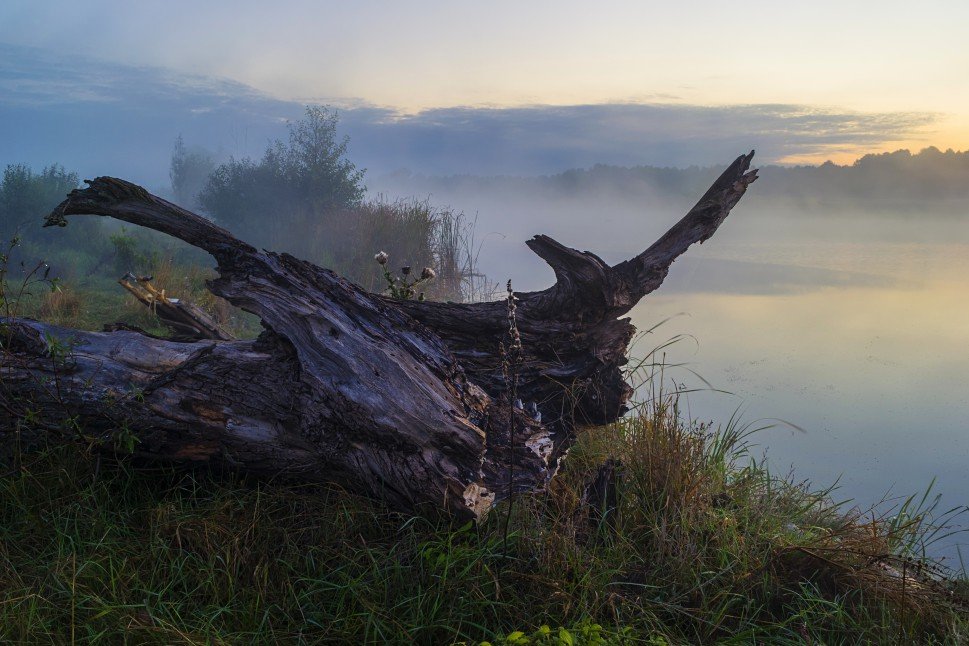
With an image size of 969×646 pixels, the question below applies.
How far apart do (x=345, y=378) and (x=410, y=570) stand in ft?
3.31

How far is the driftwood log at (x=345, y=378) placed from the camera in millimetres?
3379

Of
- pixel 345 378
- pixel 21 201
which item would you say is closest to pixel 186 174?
pixel 21 201

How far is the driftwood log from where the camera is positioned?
338 centimetres

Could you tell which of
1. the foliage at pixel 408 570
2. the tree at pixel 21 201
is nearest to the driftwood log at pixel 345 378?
the foliage at pixel 408 570

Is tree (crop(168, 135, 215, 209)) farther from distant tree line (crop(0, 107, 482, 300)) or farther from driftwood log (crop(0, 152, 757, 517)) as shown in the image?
driftwood log (crop(0, 152, 757, 517))

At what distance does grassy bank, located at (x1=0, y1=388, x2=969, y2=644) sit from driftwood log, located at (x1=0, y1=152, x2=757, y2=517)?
8.6 inches

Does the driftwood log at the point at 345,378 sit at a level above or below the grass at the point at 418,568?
above

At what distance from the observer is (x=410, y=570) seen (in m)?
3.00

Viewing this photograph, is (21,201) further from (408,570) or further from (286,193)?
(408,570)

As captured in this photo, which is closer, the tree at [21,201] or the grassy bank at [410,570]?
the grassy bank at [410,570]

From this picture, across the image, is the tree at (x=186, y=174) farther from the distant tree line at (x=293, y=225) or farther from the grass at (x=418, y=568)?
the grass at (x=418, y=568)

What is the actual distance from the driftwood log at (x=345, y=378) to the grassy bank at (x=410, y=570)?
0.22 meters

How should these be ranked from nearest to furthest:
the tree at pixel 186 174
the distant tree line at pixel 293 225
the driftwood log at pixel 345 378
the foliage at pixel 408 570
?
the foliage at pixel 408 570 < the driftwood log at pixel 345 378 < the distant tree line at pixel 293 225 < the tree at pixel 186 174

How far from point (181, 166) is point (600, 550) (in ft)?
102
